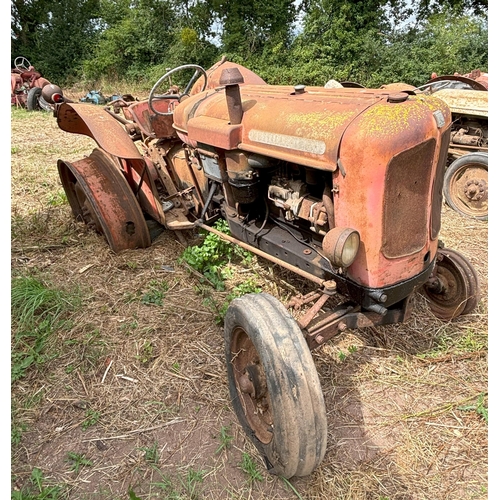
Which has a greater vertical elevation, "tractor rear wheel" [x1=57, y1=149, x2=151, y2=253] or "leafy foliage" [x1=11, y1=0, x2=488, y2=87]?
"leafy foliage" [x1=11, y1=0, x2=488, y2=87]

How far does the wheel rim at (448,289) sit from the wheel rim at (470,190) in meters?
2.19

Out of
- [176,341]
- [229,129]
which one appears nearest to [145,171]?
[229,129]

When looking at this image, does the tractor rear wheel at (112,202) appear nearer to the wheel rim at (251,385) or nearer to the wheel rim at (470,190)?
→ the wheel rim at (251,385)

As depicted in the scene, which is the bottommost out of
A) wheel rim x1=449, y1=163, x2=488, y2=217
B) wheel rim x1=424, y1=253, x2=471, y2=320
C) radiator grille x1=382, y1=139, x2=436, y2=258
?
wheel rim x1=424, y1=253, x2=471, y2=320

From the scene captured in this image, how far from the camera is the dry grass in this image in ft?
6.21

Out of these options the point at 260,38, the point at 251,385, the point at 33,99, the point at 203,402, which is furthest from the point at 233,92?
the point at 260,38

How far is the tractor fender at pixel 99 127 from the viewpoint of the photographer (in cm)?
304

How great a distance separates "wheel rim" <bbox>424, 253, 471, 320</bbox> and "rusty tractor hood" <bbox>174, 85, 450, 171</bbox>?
3.52 ft

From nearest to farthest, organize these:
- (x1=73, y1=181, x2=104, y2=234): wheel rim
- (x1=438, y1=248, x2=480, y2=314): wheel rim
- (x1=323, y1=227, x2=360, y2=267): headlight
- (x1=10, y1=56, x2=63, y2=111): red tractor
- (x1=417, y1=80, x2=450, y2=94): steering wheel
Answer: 1. (x1=323, y1=227, x2=360, y2=267): headlight
2. (x1=438, y1=248, x2=480, y2=314): wheel rim
3. (x1=73, y1=181, x2=104, y2=234): wheel rim
4. (x1=417, y1=80, x2=450, y2=94): steering wheel
5. (x1=10, y1=56, x2=63, y2=111): red tractor

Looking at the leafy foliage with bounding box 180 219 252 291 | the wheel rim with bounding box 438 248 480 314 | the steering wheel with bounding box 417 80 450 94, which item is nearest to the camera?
the wheel rim with bounding box 438 248 480 314

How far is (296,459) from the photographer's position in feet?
5.54

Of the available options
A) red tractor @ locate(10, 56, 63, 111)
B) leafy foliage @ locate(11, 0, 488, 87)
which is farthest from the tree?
red tractor @ locate(10, 56, 63, 111)

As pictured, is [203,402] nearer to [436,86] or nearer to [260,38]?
[436,86]

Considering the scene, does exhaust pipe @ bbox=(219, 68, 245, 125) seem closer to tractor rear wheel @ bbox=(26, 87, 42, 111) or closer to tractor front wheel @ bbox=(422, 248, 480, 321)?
tractor front wheel @ bbox=(422, 248, 480, 321)
